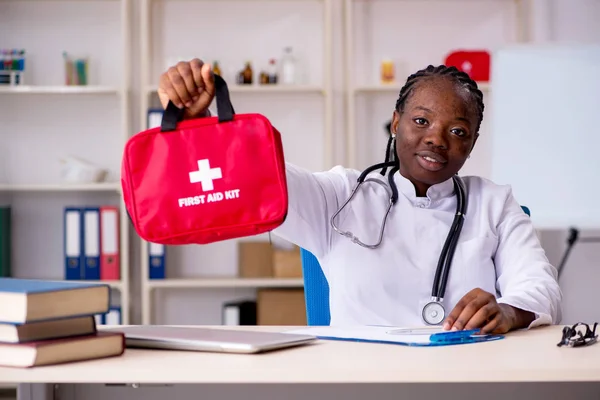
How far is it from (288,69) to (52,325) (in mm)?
2994

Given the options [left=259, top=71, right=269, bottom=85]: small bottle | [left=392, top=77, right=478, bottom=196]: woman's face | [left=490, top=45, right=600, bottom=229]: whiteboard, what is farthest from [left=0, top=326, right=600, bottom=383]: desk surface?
[left=259, top=71, right=269, bottom=85]: small bottle

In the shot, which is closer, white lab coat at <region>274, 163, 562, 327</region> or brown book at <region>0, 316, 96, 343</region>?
brown book at <region>0, 316, 96, 343</region>

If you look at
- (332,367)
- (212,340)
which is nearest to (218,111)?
(212,340)

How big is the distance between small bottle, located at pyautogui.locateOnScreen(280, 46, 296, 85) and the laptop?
278 cm

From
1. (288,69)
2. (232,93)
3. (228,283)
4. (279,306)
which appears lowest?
(279,306)

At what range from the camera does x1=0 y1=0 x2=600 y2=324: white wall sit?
13.0 feet

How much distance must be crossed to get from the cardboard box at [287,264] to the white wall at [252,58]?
1.09ft

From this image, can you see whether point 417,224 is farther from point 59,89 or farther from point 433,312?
point 59,89

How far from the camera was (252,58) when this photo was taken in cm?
399

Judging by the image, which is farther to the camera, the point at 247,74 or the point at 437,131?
the point at 247,74

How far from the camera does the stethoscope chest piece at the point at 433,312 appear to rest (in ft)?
5.32

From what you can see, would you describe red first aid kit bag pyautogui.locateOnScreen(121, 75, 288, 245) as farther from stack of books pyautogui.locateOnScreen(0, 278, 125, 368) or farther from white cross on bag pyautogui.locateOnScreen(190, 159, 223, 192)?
stack of books pyautogui.locateOnScreen(0, 278, 125, 368)

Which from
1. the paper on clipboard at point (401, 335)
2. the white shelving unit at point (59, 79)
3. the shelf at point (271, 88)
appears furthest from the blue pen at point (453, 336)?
the white shelving unit at point (59, 79)

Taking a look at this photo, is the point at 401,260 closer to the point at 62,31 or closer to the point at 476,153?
the point at 476,153
